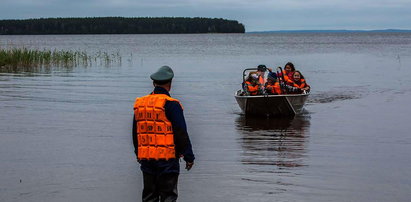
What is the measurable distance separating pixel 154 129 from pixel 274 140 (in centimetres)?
771

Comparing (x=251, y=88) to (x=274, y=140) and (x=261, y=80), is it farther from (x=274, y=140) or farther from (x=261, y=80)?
(x=274, y=140)

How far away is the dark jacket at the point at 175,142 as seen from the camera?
6.51 metres

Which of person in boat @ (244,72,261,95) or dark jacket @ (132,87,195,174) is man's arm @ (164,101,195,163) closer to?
dark jacket @ (132,87,195,174)

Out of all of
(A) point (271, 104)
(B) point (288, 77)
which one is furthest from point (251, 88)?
(B) point (288, 77)

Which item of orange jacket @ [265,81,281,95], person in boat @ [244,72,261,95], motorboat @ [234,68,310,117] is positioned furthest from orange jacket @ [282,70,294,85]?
person in boat @ [244,72,261,95]

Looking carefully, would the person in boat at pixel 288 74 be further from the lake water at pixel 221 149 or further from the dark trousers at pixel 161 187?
the dark trousers at pixel 161 187

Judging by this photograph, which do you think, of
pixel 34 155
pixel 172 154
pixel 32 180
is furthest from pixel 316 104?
pixel 172 154

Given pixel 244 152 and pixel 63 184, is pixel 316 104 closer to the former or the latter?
pixel 244 152

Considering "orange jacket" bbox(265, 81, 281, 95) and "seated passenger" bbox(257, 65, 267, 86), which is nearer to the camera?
"orange jacket" bbox(265, 81, 281, 95)

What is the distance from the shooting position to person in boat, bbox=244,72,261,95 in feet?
57.2

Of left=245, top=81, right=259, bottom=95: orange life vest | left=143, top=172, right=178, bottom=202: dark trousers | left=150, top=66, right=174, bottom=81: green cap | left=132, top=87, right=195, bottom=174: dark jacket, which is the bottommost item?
left=245, top=81, right=259, bottom=95: orange life vest

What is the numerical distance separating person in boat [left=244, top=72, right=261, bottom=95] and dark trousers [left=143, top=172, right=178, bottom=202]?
35.2 ft

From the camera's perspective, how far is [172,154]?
21.9ft

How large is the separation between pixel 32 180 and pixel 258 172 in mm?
3219
